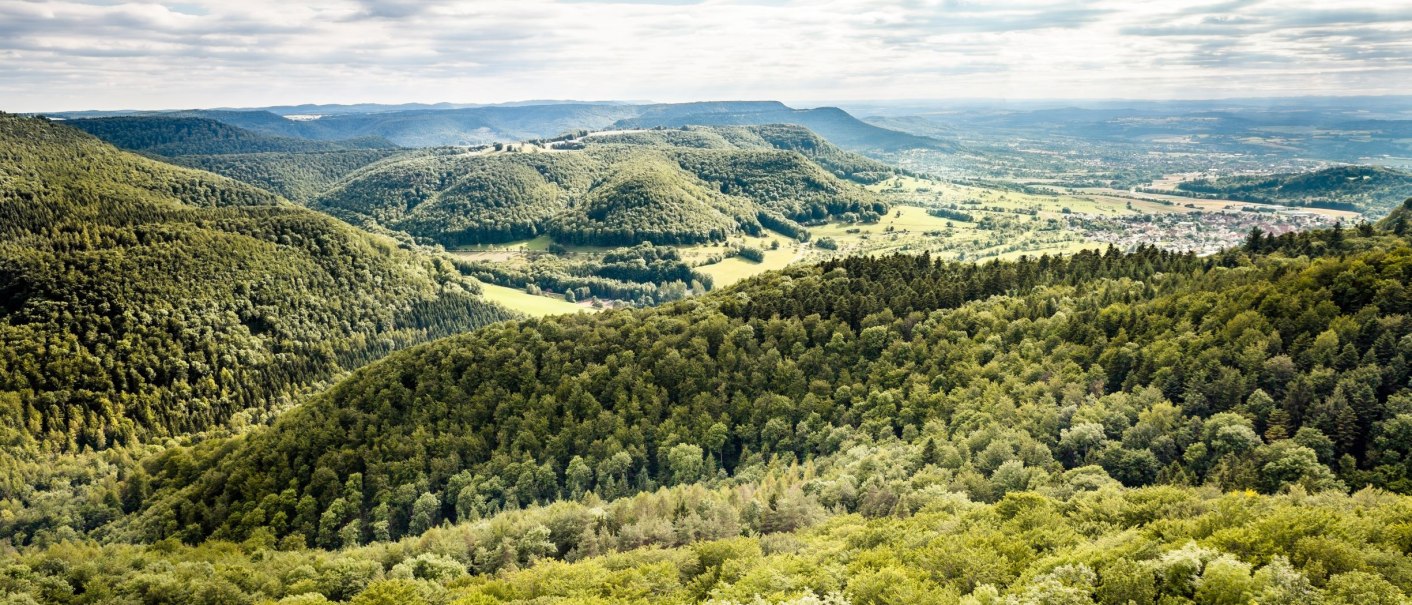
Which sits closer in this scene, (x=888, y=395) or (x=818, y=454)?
(x=818, y=454)

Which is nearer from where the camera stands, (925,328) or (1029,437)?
(1029,437)

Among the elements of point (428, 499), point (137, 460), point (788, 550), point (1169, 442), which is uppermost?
point (1169, 442)

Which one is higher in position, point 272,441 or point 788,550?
point 788,550

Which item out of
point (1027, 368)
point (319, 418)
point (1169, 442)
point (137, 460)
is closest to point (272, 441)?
point (319, 418)

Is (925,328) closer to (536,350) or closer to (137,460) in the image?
(536,350)

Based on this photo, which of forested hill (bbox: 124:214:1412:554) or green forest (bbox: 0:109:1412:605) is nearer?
green forest (bbox: 0:109:1412:605)

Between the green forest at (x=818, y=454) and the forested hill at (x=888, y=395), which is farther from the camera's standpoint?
the forested hill at (x=888, y=395)

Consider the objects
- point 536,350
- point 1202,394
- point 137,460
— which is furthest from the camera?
→ point 137,460

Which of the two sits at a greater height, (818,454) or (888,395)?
(888,395)
